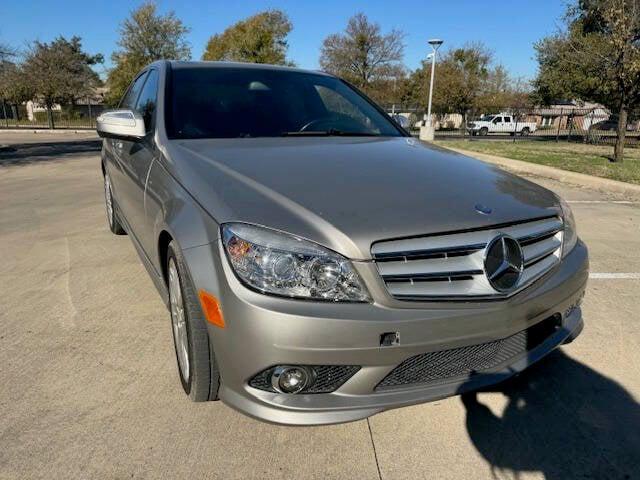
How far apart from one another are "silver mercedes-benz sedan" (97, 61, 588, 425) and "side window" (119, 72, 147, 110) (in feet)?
6.54

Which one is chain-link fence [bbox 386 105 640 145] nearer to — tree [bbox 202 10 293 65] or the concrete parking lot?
tree [bbox 202 10 293 65]

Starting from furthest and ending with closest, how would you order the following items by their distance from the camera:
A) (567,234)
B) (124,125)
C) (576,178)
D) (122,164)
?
(576,178) → (122,164) → (124,125) → (567,234)

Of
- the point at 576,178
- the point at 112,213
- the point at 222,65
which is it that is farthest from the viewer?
the point at 576,178

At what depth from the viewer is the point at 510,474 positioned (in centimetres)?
208

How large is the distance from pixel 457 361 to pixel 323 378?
56cm

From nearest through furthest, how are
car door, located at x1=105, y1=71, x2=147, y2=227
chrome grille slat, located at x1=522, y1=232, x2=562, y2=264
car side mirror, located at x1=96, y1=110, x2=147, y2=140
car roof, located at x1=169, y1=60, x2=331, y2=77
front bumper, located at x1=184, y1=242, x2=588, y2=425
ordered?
front bumper, located at x1=184, y1=242, x2=588, y2=425 → chrome grille slat, located at x1=522, y1=232, x2=562, y2=264 → car side mirror, located at x1=96, y1=110, x2=147, y2=140 → car roof, located at x1=169, y1=60, x2=331, y2=77 → car door, located at x1=105, y1=71, x2=147, y2=227

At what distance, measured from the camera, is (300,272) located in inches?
74.3

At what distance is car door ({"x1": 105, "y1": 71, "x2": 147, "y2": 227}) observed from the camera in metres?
3.80

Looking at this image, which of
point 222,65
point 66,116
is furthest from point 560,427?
point 66,116

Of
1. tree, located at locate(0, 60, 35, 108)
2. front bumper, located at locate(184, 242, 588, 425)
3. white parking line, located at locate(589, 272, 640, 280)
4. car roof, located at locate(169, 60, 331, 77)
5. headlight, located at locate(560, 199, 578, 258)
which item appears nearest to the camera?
front bumper, located at locate(184, 242, 588, 425)

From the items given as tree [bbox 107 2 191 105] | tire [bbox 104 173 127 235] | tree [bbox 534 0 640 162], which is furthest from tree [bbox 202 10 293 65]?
tire [bbox 104 173 127 235]

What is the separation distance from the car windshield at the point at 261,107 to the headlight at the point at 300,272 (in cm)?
140

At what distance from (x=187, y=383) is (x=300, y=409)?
0.73 meters

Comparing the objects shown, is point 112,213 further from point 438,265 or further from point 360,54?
point 360,54
